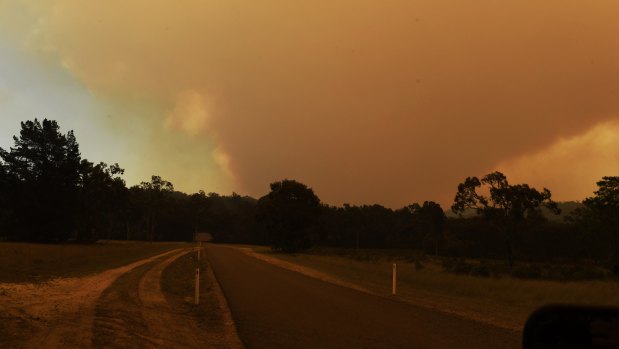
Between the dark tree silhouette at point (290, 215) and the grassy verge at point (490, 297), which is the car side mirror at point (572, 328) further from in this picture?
the dark tree silhouette at point (290, 215)

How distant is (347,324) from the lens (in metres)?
11.6

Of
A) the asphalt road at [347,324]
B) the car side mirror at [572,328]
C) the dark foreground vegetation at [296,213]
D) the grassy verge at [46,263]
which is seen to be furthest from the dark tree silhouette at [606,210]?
the car side mirror at [572,328]

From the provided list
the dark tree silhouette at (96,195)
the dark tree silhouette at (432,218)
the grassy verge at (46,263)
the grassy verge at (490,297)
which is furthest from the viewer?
the dark tree silhouette at (432,218)

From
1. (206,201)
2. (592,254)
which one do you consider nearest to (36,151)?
(206,201)

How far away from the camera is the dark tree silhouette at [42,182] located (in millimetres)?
85125

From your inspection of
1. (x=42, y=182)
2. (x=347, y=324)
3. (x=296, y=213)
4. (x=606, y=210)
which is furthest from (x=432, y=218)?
(x=347, y=324)

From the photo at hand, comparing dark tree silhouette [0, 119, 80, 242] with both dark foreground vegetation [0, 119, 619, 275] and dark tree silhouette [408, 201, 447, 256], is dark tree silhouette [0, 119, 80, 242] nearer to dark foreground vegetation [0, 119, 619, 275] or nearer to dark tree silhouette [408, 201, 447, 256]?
dark foreground vegetation [0, 119, 619, 275]

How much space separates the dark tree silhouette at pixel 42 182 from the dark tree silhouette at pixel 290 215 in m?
36.3

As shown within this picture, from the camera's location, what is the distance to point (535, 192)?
5659 cm

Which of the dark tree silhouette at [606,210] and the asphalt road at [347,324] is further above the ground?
the dark tree silhouette at [606,210]

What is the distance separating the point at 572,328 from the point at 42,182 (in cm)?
9887

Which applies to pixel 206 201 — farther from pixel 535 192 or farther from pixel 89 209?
pixel 535 192

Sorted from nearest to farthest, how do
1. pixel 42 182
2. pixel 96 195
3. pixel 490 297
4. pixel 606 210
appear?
1. pixel 490 297
2. pixel 606 210
3. pixel 42 182
4. pixel 96 195

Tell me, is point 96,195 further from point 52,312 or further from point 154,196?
point 52,312
